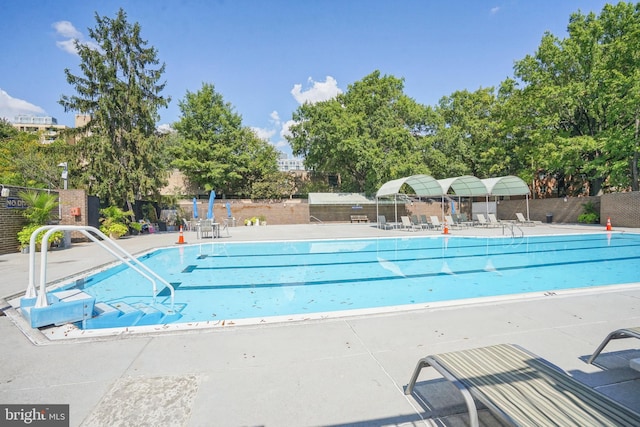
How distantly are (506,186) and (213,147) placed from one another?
83.6 feet

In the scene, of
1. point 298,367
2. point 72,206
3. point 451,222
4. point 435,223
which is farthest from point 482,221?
point 72,206

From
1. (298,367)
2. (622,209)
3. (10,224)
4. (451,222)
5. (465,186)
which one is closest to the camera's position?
(298,367)

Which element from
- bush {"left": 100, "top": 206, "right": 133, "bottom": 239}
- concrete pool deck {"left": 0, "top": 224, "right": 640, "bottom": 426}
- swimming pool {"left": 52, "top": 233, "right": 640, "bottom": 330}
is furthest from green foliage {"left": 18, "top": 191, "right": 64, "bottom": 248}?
concrete pool deck {"left": 0, "top": 224, "right": 640, "bottom": 426}

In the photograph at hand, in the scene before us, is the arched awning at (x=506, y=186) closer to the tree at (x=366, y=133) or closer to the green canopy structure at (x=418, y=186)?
the green canopy structure at (x=418, y=186)

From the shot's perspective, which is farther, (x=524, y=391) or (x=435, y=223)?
(x=435, y=223)

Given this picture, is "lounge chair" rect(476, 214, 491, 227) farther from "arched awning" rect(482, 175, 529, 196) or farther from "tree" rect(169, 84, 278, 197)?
"tree" rect(169, 84, 278, 197)

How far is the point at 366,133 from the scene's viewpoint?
2766 centimetres

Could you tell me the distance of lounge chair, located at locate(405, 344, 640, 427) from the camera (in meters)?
1.52

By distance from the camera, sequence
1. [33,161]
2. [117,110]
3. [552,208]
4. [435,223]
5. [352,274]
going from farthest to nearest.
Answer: [552,208] → [33,161] → [435,223] → [117,110] → [352,274]

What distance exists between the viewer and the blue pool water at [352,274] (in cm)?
606

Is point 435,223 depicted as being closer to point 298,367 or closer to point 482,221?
point 482,221

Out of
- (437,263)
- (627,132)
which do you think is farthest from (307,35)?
(627,132)

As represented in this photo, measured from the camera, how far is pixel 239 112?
32.4 metres

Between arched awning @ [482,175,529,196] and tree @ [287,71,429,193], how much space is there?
5.53 metres
